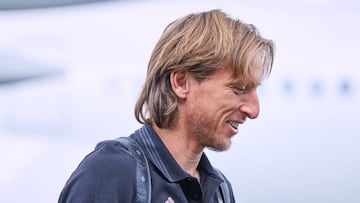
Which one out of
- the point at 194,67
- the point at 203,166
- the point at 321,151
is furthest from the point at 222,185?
the point at 321,151

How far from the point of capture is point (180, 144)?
842 millimetres

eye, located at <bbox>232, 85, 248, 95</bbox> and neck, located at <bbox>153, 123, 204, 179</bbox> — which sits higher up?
eye, located at <bbox>232, 85, 248, 95</bbox>

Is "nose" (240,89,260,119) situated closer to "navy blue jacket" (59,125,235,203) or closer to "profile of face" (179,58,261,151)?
"profile of face" (179,58,261,151)

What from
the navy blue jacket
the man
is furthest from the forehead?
the navy blue jacket

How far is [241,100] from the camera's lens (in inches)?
32.8

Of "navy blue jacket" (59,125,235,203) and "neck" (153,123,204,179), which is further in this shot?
"neck" (153,123,204,179)

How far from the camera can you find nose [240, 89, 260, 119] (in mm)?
830

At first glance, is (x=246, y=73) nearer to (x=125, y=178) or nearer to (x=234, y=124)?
(x=234, y=124)

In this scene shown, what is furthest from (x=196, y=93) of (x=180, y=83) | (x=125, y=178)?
(x=125, y=178)

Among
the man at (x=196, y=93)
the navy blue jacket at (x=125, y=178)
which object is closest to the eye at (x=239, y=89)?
the man at (x=196, y=93)

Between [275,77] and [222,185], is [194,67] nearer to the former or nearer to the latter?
[222,185]

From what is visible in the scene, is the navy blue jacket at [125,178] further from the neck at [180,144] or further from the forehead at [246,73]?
the forehead at [246,73]

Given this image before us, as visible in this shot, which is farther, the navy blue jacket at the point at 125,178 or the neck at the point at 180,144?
the neck at the point at 180,144

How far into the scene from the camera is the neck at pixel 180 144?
840mm
